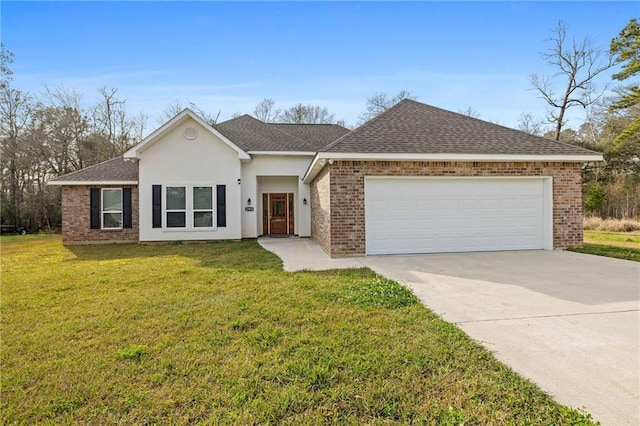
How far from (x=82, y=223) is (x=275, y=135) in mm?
9132

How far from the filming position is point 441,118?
11.4 meters

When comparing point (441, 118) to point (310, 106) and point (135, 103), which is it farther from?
point (135, 103)

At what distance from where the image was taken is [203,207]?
13.2 meters

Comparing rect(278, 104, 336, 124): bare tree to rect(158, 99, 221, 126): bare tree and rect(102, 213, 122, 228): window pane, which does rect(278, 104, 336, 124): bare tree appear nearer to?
rect(158, 99, 221, 126): bare tree

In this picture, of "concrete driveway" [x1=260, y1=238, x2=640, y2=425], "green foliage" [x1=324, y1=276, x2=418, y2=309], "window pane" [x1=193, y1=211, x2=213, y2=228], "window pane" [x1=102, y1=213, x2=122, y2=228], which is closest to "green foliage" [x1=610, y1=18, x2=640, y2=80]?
"concrete driveway" [x1=260, y1=238, x2=640, y2=425]

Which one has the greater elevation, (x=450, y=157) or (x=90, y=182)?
(x=450, y=157)

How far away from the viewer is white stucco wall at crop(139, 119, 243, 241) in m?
12.9

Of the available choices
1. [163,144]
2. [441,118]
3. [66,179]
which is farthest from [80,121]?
[441,118]

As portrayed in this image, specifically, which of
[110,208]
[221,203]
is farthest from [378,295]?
[110,208]

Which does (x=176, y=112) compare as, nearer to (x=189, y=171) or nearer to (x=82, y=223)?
(x=82, y=223)

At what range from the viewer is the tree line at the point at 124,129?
21109mm

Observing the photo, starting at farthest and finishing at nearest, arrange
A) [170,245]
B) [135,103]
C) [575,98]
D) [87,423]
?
[135,103], [575,98], [170,245], [87,423]

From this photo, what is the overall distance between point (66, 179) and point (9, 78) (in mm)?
15539

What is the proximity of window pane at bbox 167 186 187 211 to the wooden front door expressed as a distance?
360cm
